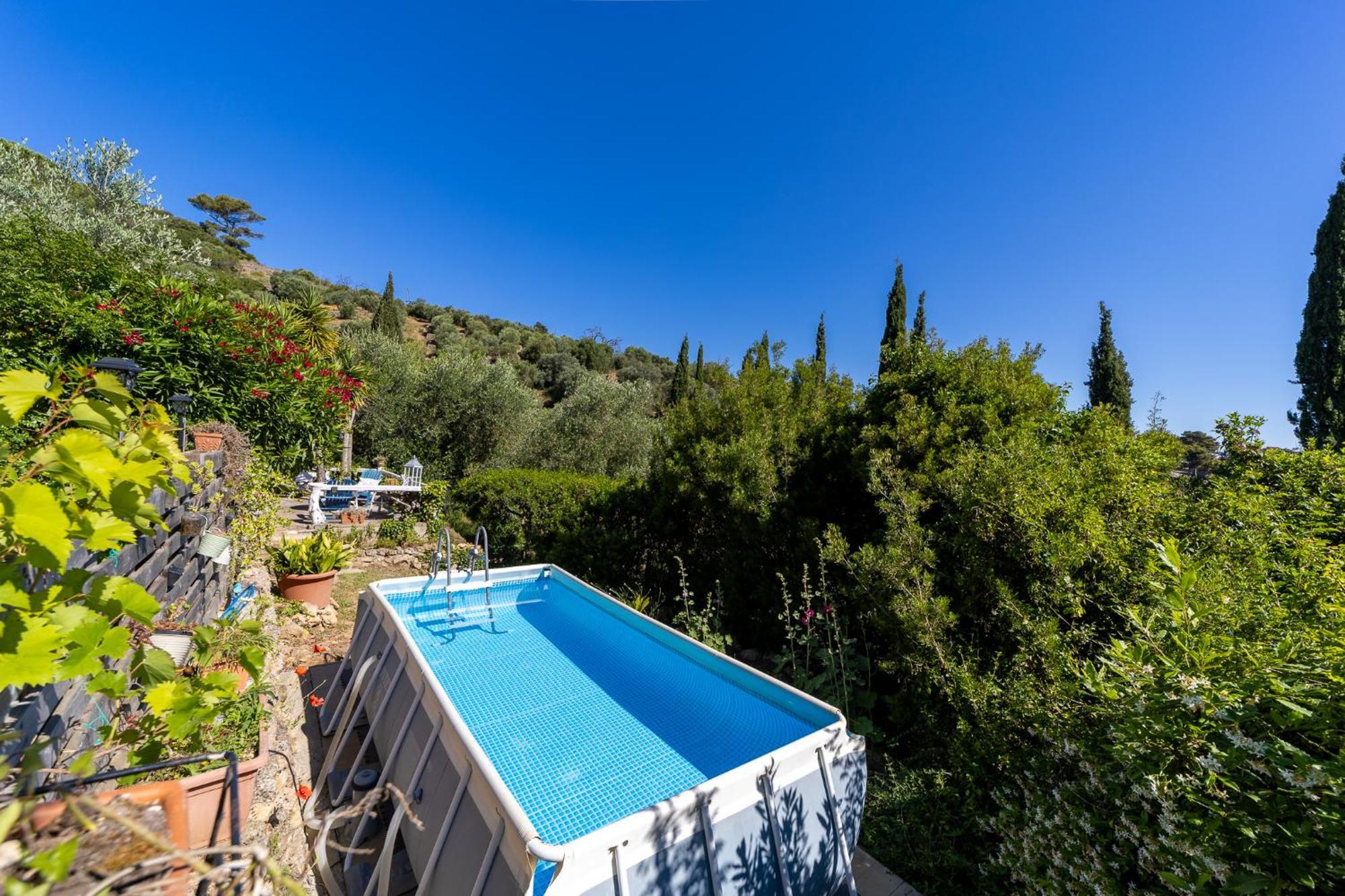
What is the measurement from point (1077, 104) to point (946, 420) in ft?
17.5

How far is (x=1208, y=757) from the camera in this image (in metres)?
1.64

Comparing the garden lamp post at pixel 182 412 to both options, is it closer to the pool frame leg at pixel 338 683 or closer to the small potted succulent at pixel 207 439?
the small potted succulent at pixel 207 439

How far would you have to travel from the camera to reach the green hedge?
8148 mm

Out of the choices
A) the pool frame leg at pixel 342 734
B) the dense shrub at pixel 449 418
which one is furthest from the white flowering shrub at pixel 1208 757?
the dense shrub at pixel 449 418

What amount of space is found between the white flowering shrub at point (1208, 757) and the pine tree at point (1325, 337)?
16.4 m

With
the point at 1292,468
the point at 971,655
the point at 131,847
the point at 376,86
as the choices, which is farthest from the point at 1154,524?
the point at 376,86

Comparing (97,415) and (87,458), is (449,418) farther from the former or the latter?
(87,458)

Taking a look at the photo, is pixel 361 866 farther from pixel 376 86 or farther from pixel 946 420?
pixel 376 86

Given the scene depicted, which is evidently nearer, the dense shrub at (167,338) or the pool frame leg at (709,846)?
the pool frame leg at (709,846)

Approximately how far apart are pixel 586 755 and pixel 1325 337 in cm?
2005

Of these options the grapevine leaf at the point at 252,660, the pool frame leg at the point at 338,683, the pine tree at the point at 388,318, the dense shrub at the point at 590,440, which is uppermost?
the pine tree at the point at 388,318

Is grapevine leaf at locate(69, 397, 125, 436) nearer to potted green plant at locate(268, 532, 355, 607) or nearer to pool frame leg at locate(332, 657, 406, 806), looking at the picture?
pool frame leg at locate(332, 657, 406, 806)

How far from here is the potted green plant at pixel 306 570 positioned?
631cm

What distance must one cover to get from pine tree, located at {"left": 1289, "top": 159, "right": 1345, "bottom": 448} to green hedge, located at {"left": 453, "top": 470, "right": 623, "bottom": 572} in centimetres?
1742
